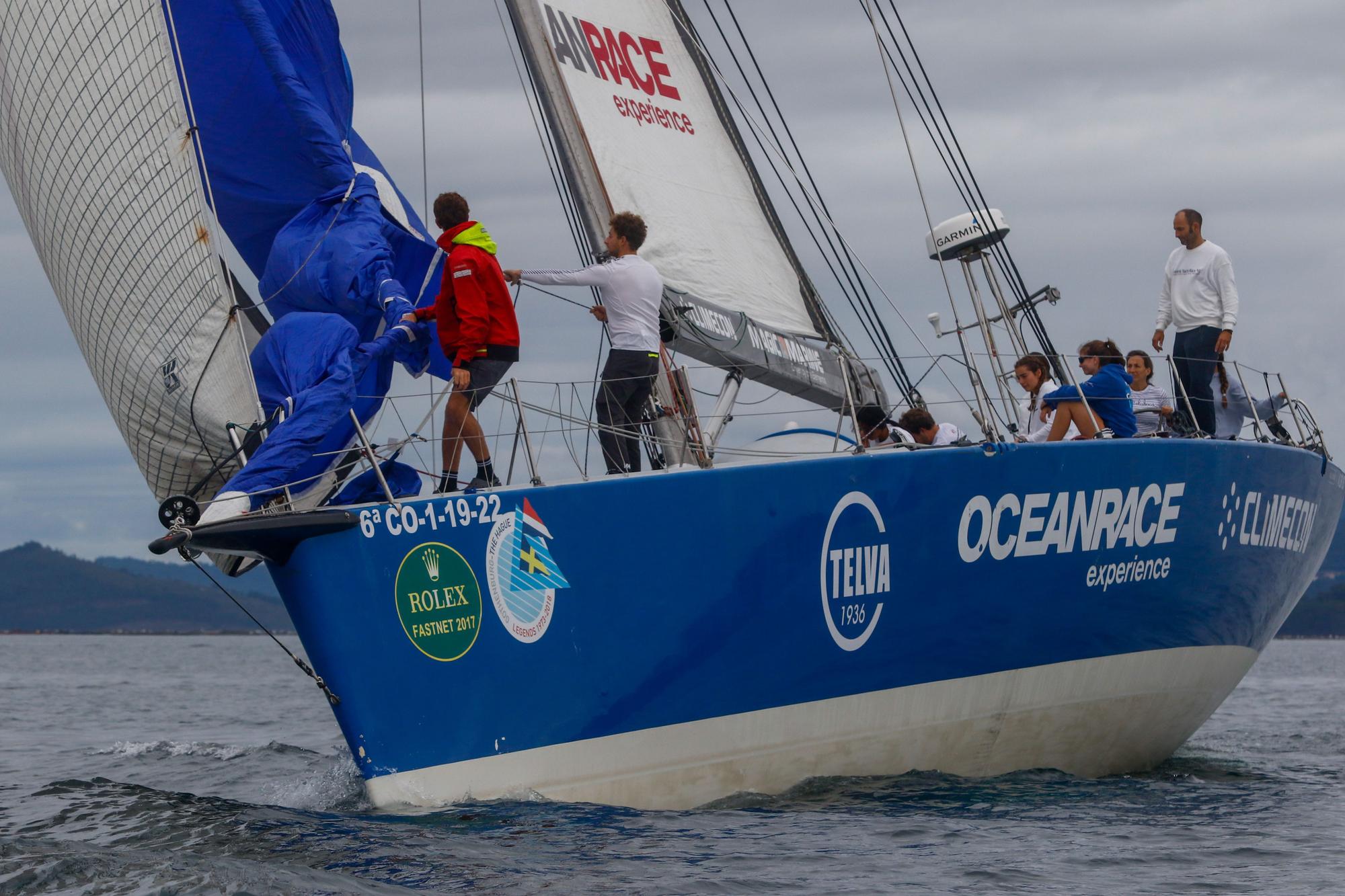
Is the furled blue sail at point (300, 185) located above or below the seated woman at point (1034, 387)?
above

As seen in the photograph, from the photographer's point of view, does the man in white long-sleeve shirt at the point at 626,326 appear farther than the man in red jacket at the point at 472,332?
Yes

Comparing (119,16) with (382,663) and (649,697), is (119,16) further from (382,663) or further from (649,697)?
(649,697)

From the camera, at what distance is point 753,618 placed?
6.12 metres

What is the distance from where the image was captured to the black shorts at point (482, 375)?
635cm

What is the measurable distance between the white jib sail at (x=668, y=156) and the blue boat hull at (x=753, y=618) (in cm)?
186

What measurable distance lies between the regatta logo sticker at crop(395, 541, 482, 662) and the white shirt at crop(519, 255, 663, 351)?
1450mm

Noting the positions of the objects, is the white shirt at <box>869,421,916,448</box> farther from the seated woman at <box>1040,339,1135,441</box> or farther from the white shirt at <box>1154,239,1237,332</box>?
the white shirt at <box>1154,239,1237,332</box>

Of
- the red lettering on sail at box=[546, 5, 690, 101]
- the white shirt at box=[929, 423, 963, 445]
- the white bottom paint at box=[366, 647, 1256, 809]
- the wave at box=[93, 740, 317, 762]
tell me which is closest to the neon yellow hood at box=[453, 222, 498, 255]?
the red lettering on sail at box=[546, 5, 690, 101]

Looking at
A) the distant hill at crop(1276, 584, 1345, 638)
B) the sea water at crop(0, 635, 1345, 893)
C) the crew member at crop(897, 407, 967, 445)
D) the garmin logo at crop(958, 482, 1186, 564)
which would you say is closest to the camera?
the sea water at crop(0, 635, 1345, 893)

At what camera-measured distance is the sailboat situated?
5746mm

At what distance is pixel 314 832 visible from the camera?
5.50 m

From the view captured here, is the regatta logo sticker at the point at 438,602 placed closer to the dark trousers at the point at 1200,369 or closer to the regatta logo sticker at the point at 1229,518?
the regatta logo sticker at the point at 1229,518

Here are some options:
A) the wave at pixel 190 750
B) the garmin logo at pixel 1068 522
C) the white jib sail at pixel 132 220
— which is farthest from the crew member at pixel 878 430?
the wave at pixel 190 750

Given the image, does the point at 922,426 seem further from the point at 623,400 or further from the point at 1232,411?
the point at 1232,411
